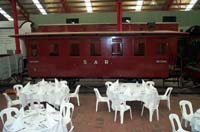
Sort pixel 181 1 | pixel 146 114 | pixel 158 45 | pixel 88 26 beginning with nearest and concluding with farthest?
pixel 146 114 < pixel 158 45 < pixel 88 26 < pixel 181 1

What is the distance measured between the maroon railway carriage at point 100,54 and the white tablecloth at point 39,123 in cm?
568

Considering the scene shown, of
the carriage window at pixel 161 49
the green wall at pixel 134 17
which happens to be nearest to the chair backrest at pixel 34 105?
the carriage window at pixel 161 49

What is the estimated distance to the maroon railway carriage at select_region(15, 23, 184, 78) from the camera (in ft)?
32.6

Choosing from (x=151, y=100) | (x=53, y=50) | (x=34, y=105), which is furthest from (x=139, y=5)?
A: (x=34, y=105)

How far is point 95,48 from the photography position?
1019cm

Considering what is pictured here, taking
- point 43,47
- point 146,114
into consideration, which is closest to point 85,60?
point 43,47

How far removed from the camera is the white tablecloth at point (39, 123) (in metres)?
3.88

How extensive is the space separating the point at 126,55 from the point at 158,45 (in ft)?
4.63

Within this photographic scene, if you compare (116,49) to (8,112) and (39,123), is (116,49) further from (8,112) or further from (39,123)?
(39,123)

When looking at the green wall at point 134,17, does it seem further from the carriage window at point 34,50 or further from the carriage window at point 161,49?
the carriage window at point 161,49

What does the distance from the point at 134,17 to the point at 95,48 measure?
292 inches

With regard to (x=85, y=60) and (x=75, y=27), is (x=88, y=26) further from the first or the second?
(x=85, y=60)

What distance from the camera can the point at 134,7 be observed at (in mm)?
18828

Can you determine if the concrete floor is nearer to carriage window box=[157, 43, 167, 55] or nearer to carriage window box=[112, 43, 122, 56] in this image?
carriage window box=[157, 43, 167, 55]
